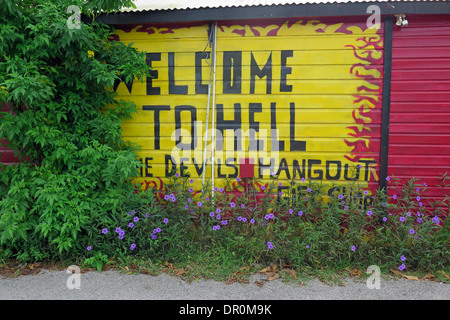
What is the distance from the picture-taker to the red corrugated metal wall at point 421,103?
14.6 feet

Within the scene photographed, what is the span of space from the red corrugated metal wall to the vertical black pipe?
0.07m

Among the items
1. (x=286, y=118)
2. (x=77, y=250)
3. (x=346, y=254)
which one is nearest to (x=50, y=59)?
(x=77, y=250)

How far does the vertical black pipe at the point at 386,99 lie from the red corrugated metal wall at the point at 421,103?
7 centimetres

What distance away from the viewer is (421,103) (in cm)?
451

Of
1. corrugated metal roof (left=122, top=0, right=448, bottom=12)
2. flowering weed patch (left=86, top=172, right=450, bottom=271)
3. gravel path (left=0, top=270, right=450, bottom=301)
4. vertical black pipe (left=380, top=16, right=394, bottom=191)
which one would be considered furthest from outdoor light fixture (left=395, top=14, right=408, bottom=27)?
gravel path (left=0, top=270, right=450, bottom=301)

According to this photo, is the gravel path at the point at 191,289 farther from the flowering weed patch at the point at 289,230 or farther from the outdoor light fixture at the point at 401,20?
the outdoor light fixture at the point at 401,20

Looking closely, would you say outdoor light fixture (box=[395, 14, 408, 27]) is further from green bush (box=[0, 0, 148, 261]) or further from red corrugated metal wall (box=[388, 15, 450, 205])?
green bush (box=[0, 0, 148, 261])

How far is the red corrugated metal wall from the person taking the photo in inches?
175

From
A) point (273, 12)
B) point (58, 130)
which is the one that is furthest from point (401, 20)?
point (58, 130)

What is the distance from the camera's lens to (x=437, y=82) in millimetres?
4473

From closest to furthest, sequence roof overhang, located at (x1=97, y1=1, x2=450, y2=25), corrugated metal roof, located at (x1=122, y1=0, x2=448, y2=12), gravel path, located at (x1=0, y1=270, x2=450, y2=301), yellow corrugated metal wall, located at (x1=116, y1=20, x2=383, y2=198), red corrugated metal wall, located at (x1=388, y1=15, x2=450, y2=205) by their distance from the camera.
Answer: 1. gravel path, located at (x1=0, y1=270, x2=450, y2=301)
2. roof overhang, located at (x1=97, y1=1, x2=450, y2=25)
3. corrugated metal roof, located at (x1=122, y1=0, x2=448, y2=12)
4. red corrugated metal wall, located at (x1=388, y1=15, x2=450, y2=205)
5. yellow corrugated metal wall, located at (x1=116, y1=20, x2=383, y2=198)

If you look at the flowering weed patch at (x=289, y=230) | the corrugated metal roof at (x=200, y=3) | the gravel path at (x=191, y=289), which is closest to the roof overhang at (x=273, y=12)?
the corrugated metal roof at (x=200, y=3)

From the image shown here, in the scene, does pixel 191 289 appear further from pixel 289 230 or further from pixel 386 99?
pixel 386 99

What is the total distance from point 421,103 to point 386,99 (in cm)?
45
